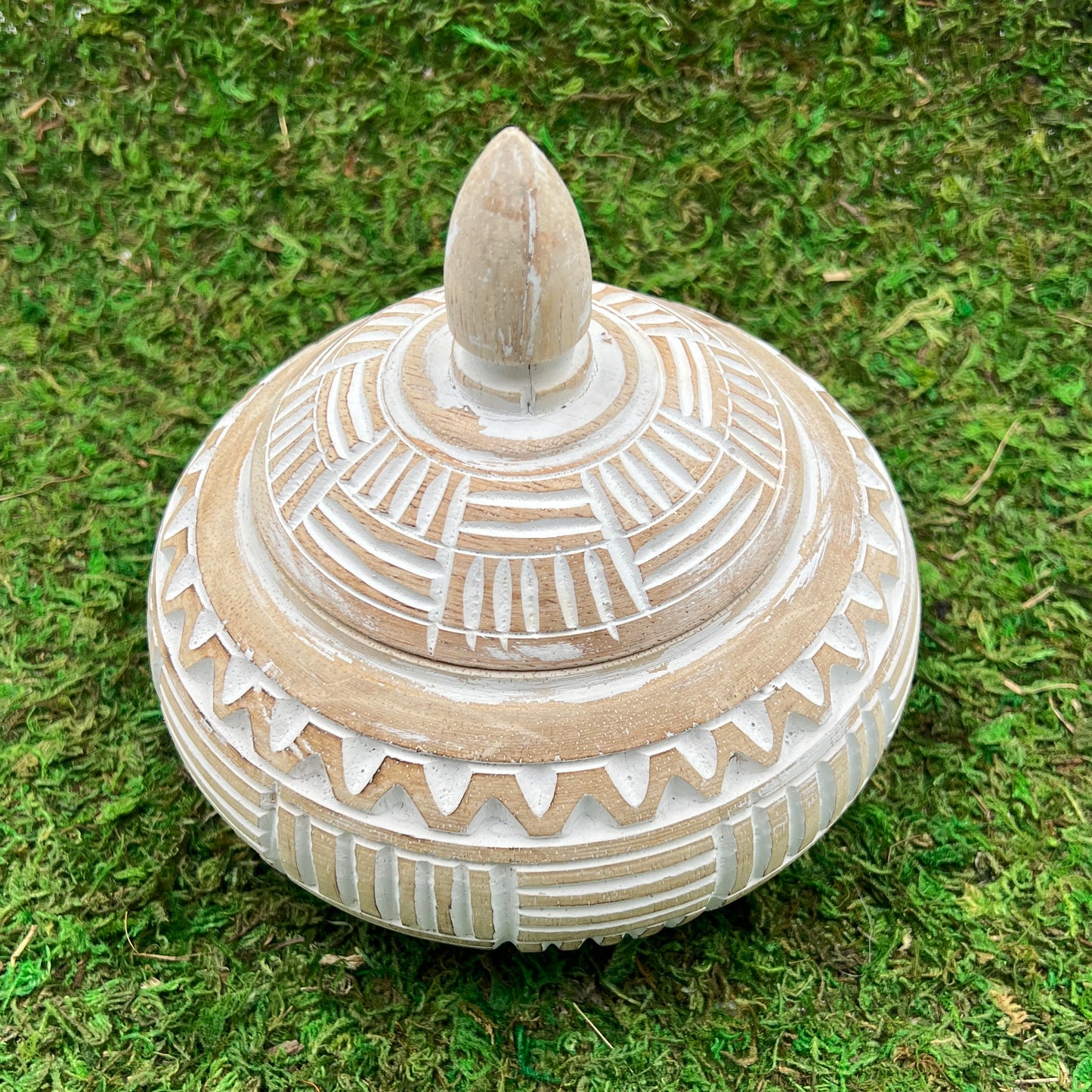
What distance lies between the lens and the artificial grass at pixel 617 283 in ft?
5.25

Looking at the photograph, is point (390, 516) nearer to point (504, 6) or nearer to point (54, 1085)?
point (54, 1085)

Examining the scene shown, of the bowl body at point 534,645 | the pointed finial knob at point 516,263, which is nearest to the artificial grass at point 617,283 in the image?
Answer: the bowl body at point 534,645

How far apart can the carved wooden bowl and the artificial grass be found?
421mm

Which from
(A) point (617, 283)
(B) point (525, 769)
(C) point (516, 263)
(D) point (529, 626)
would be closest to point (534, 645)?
(D) point (529, 626)

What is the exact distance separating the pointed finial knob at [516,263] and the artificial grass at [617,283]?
0.97 m

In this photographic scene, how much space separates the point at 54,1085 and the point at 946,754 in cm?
146

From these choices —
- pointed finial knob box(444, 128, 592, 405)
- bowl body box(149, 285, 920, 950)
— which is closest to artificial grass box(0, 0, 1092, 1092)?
bowl body box(149, 285, 920, 950)

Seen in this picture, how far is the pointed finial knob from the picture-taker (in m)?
1.05

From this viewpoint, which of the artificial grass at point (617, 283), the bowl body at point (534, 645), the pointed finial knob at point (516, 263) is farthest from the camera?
the artificial grass at point (617, 283)

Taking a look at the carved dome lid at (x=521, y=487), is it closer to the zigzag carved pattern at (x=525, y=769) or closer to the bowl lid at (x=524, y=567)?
the bowl lid at (x=524, y=567)

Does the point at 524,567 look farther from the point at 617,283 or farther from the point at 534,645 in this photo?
the point at 617,283

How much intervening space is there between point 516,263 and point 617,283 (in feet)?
4.53

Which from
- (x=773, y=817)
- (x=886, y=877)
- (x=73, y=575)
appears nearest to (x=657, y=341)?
(x=773, y=817)

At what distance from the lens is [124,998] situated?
1.62m
